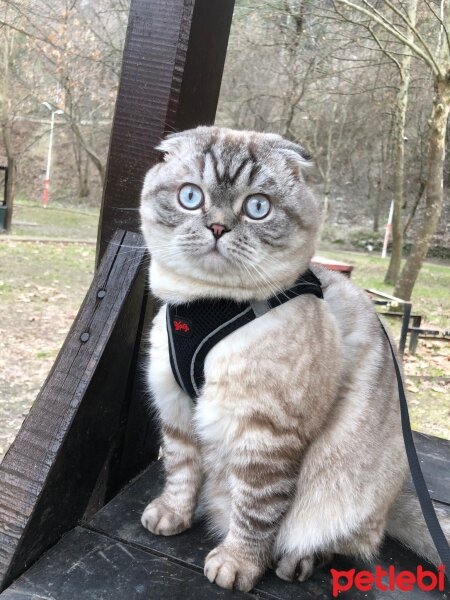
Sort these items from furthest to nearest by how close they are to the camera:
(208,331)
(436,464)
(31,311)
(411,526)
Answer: (31,311), (436,464), (411,526), (208,331)

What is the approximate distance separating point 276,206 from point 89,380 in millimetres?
710

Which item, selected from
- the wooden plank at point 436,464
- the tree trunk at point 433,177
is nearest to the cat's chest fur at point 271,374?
the wooden plank at point 436,464

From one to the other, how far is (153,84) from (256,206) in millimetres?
561

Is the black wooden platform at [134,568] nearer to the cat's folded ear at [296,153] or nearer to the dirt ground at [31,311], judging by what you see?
the cat's folded ear at [296,153]

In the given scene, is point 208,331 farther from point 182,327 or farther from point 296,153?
point 296,153

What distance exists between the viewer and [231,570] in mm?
1443

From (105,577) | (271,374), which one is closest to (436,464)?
(271,374)

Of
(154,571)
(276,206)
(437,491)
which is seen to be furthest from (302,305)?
(437,491)

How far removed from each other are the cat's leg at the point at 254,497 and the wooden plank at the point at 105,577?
0.05 meters

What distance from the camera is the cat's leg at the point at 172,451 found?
1.63 metres

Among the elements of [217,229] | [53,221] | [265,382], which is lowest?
[53,221]

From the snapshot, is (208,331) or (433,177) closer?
(208,331)

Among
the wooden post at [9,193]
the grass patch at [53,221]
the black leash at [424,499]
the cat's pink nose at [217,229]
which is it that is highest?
the cat's pink nose at [217,229]

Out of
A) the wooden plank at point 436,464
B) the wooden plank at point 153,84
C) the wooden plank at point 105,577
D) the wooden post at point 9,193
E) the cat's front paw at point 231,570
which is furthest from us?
the wooden post at point 9,193
